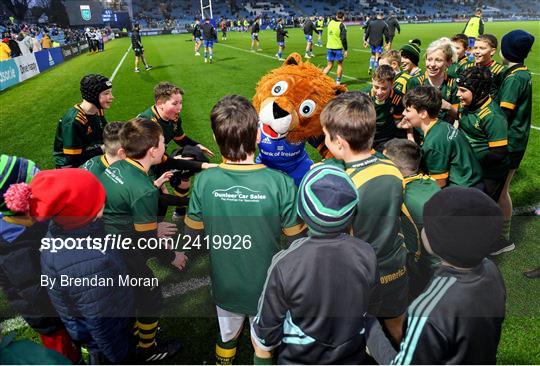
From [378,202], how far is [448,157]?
4.31 ft

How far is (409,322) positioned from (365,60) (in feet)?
59.6

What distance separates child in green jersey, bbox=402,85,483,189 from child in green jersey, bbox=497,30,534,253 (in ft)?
3.68

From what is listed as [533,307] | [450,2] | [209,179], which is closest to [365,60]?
[533,307]

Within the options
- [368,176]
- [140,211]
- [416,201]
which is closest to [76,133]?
[140,211]

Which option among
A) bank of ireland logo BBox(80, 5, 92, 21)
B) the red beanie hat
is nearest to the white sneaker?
the red beanie hat

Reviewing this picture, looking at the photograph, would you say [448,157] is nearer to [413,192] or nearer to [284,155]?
[413,192]

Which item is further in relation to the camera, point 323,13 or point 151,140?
point 323,13

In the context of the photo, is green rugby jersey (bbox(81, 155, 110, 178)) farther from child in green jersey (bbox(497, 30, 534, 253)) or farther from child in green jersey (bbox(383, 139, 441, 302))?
child in green jersey (bbox(497, 30, 534, 253))

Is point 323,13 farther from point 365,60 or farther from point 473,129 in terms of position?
point 473,129

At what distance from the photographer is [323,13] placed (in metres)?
61.8

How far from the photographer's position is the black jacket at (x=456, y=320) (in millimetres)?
1503

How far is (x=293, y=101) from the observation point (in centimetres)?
348

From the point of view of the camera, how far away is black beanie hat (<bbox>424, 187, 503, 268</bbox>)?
153cm

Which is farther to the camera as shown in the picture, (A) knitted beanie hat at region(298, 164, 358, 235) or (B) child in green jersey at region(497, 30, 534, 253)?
(B) child in green jersey at region(497, 30, 534, 253)
